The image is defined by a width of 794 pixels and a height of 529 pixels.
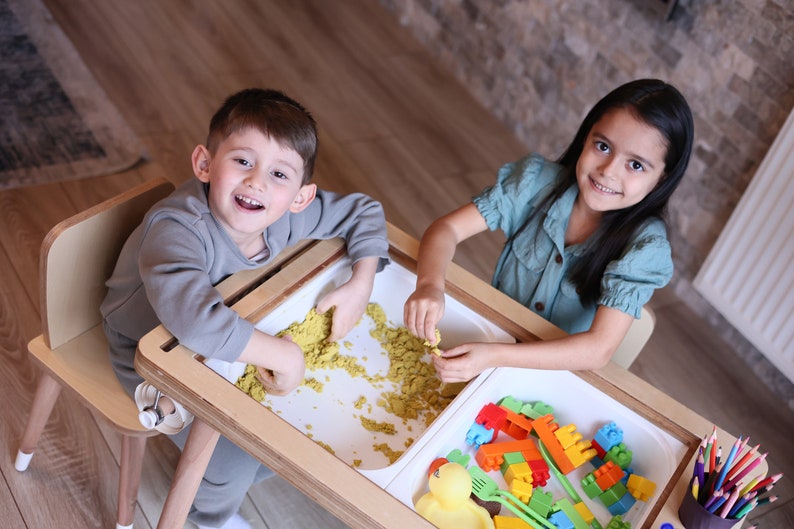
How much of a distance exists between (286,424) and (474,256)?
1.48m

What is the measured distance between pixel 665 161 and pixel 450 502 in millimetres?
662

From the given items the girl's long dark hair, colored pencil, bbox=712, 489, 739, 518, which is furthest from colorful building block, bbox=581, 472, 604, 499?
the girl's long dark hair

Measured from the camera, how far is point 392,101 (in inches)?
115

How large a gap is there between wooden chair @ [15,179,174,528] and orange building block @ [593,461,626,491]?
705 millimetres

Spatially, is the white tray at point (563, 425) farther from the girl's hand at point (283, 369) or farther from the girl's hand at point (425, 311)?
the girl's hand at point (283, 369)

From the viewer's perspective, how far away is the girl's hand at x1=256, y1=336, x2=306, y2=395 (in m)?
1.12

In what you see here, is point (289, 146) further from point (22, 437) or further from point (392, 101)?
point (392, 101)

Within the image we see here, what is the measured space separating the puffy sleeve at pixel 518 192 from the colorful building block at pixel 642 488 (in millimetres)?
552

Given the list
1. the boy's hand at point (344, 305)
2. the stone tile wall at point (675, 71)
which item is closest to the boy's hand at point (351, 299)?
the boy's hand at point (344, 305)

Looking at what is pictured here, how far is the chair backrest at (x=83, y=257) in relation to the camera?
1.21 m

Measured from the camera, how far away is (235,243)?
1233mm

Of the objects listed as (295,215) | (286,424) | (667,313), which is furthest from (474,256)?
(286,424)

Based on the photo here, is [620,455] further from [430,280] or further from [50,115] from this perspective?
[50,115]

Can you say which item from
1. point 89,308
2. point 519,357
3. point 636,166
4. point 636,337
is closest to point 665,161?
point 636,166
